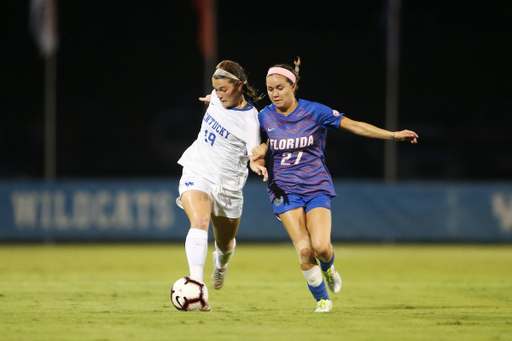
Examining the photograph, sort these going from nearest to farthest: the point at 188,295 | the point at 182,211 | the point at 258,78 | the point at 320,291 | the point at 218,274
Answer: the point at 188,295
the point at 320,291
the point at 218,274
the point at 182,211
the point at 258,78

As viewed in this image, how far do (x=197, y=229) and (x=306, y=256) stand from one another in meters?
1.03

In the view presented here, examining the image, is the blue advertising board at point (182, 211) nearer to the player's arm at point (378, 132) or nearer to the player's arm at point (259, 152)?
the player's arm at point (378, 132)

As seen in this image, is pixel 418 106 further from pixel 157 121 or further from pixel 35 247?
pixel 35 247

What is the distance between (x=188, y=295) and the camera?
5.55m

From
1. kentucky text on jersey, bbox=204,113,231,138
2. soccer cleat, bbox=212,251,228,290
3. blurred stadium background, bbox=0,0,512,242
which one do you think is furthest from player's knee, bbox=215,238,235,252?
blurred stadium background, bbox=0,0,512,242

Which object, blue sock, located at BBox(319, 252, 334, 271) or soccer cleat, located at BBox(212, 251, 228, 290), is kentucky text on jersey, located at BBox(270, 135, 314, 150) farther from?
soccer cleat, located at BBox(212, 251, 228, 290)

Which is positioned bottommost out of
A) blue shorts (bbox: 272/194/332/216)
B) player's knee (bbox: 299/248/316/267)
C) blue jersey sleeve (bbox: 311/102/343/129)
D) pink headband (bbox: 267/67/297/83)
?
player's knee (bbox: 299/248/316/267)

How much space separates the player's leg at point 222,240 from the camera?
666 cm

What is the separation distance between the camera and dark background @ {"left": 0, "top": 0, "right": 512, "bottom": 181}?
3056 cm

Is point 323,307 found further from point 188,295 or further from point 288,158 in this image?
point 288,158

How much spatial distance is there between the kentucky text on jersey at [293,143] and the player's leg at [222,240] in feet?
3.35

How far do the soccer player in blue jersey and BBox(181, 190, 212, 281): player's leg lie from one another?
71cm

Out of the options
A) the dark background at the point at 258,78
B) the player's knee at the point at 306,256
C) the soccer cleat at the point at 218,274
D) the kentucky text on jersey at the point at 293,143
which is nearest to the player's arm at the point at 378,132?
the kentucky text on jersey at the point at 293,143

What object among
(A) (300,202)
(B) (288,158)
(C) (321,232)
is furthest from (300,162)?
(C) (321,232)
